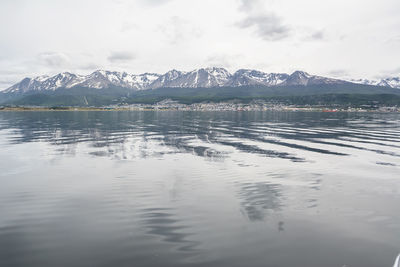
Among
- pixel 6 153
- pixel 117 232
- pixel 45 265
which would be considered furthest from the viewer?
pixel 6 153

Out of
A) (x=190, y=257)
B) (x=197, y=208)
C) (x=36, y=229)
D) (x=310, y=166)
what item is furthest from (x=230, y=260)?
(x=310, y=166)

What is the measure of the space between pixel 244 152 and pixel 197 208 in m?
26.4

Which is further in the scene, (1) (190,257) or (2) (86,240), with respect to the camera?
(2) (86,240)

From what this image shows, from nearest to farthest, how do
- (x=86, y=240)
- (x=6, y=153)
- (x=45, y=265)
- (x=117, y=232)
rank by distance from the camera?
(x=45, y=265) < (x=86, y=240) < (x=117, y=232) < (x=6, y=153)

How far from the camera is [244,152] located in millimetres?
45219

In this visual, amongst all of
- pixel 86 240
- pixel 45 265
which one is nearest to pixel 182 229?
pixel 86 240

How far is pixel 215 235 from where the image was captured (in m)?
15.8

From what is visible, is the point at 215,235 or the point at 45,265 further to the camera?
the point at 215,235

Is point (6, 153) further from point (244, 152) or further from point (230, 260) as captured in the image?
point (230, 260)

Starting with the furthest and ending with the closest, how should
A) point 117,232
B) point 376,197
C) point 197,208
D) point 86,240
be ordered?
point 376,197 < point 197,208 < point 117,232 < point 86,240

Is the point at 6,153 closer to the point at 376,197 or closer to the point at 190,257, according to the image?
the point at 190,257

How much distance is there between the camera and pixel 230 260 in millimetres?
13211

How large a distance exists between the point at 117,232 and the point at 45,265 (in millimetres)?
4227

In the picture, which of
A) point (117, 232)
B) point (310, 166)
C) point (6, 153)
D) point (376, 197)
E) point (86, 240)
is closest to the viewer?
point (86, 240)
